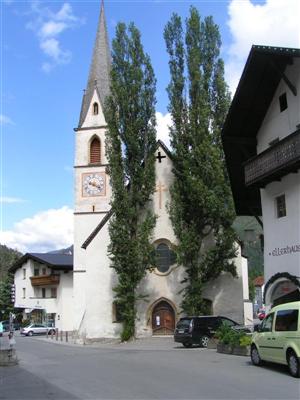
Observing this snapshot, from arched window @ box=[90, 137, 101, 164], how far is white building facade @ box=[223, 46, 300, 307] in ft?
68.3

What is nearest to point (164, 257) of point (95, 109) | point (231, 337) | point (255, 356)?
point (231, 337)

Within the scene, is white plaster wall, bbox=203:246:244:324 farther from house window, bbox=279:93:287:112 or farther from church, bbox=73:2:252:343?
house window, bbox=279:93:287:112

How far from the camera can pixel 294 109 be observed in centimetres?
2005

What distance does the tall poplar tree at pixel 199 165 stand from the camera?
103ft

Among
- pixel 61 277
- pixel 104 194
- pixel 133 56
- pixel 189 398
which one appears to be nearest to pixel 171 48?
pixel 133 56

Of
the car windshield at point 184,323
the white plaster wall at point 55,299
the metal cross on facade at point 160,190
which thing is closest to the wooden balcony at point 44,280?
the white plaster wall at point 55,299

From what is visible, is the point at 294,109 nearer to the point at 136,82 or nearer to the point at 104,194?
the point at 136,82

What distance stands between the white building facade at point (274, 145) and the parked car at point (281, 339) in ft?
12.6

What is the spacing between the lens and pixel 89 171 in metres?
42.6

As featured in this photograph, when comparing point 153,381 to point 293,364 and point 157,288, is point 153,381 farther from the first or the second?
point 157,288

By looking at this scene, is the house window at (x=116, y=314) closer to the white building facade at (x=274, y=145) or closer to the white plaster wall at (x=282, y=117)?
the white building facade at (x=274, y=145)

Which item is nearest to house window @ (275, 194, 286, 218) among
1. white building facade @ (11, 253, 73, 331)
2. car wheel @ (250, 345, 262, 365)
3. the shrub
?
the shrub

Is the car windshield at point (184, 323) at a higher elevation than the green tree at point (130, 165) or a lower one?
lower

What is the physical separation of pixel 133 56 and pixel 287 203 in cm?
1911
